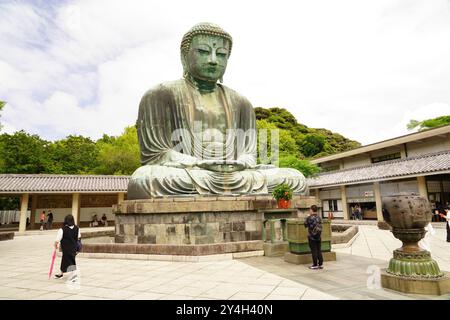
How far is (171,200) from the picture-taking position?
689 centimetres

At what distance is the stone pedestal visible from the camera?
6.64m

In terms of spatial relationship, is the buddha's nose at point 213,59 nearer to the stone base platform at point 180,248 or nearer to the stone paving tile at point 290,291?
the stone base platform at point 180,248

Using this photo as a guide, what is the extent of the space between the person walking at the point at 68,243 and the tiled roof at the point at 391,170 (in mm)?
15762

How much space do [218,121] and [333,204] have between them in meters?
17.5

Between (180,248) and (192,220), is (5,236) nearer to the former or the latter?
(192,220)

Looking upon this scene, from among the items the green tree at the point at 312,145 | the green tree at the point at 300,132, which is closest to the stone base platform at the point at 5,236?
the green tree at the point at 300,132

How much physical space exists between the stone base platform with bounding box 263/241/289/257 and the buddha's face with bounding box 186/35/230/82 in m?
5.43

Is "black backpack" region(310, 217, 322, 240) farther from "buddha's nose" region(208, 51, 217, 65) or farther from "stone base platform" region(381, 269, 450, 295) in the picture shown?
"buddha's nose" region(208, 51, 217, 65)

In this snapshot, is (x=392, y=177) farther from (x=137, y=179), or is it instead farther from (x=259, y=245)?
(x=137, y=179)

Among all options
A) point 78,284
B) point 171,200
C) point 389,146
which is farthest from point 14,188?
point 389,146

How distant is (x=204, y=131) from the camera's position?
8.93 meters

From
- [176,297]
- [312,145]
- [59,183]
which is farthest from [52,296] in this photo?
[312,145]
